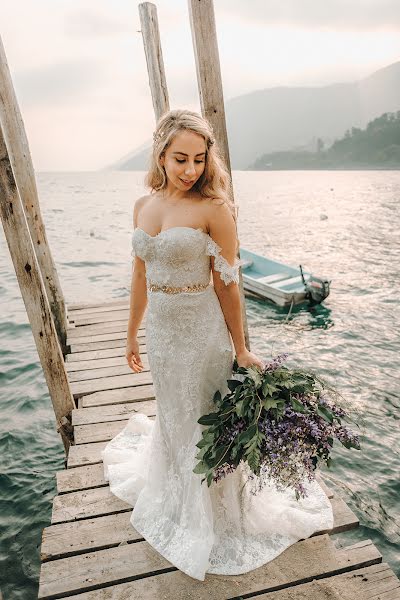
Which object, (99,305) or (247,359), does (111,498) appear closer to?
(247,359)

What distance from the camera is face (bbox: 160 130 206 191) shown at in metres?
2.49

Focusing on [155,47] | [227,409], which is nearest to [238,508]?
[227,409]

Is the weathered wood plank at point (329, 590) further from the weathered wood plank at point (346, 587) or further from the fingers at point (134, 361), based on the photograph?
the fingers at point (134, 361)

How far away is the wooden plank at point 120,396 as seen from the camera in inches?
199

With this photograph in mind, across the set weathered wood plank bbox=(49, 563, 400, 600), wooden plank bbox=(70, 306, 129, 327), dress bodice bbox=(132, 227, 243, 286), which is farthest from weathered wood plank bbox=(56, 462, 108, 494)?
wooden plank bbox=(70, 306, 129, 327)

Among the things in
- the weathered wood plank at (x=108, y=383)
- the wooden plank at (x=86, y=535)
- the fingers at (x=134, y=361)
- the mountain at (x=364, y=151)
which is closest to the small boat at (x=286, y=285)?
the weathered wood plank at (x=108, y=383)

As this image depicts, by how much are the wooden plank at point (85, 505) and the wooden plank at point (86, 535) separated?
4cm

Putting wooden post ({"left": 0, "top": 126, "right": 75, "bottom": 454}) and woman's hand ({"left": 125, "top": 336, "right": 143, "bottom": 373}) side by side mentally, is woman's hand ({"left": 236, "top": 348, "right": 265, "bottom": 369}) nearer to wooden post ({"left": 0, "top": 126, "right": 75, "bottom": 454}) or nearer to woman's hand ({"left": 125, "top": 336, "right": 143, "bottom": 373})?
woman's hand ({"left": 125, "top": 336, "right": 143, "bottom": 373})

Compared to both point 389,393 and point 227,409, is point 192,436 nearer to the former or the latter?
point 227,409

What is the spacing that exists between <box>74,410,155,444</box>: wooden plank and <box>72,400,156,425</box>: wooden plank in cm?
7

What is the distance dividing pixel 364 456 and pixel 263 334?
590 cm

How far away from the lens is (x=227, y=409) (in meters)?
2.69

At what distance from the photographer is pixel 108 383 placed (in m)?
5.50

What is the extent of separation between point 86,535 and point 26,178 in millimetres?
4458
